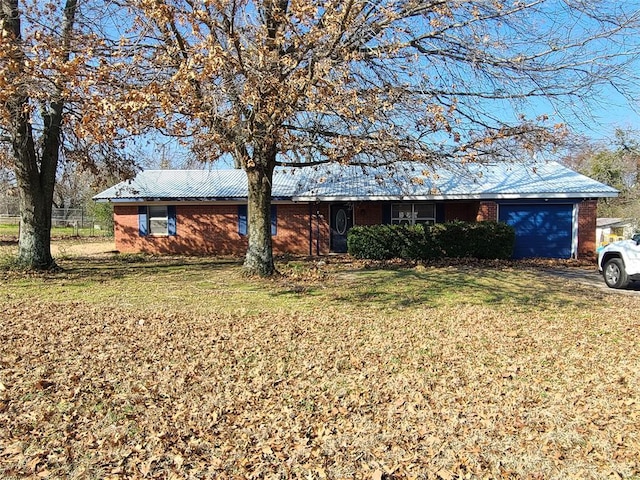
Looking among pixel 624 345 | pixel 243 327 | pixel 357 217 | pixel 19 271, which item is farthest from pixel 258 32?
pixel 357 217

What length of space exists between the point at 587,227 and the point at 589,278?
4929 millimetres

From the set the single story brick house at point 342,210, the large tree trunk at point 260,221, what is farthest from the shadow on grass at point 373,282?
the single story brick house at point 342,210

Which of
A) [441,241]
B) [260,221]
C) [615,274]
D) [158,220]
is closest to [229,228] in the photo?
[158,220]

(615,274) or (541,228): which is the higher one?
(541,228)

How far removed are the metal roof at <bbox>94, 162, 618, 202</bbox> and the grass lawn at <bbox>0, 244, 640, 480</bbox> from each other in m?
8.12

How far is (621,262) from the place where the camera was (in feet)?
34.4

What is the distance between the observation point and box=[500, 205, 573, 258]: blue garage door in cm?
1662

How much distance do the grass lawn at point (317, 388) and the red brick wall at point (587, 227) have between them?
8.70 metres

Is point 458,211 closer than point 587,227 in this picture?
No

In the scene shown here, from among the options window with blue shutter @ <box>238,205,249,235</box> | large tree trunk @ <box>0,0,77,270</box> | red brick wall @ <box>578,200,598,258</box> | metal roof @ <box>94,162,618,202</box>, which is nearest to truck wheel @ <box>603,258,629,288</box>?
metal roof @ <box>94,162,618,202</box>

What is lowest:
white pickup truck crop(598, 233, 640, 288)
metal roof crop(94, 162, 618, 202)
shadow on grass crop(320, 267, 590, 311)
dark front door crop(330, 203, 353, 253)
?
shadow on grass crop(320, 267, 590, 311)

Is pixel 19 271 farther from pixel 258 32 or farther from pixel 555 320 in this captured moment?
pixel 555 320

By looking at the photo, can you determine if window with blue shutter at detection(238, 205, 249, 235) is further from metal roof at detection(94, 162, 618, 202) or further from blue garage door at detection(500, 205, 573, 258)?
blue garage door at detection(500, 205, 573, 258)

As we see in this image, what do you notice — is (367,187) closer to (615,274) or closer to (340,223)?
(340,223)
